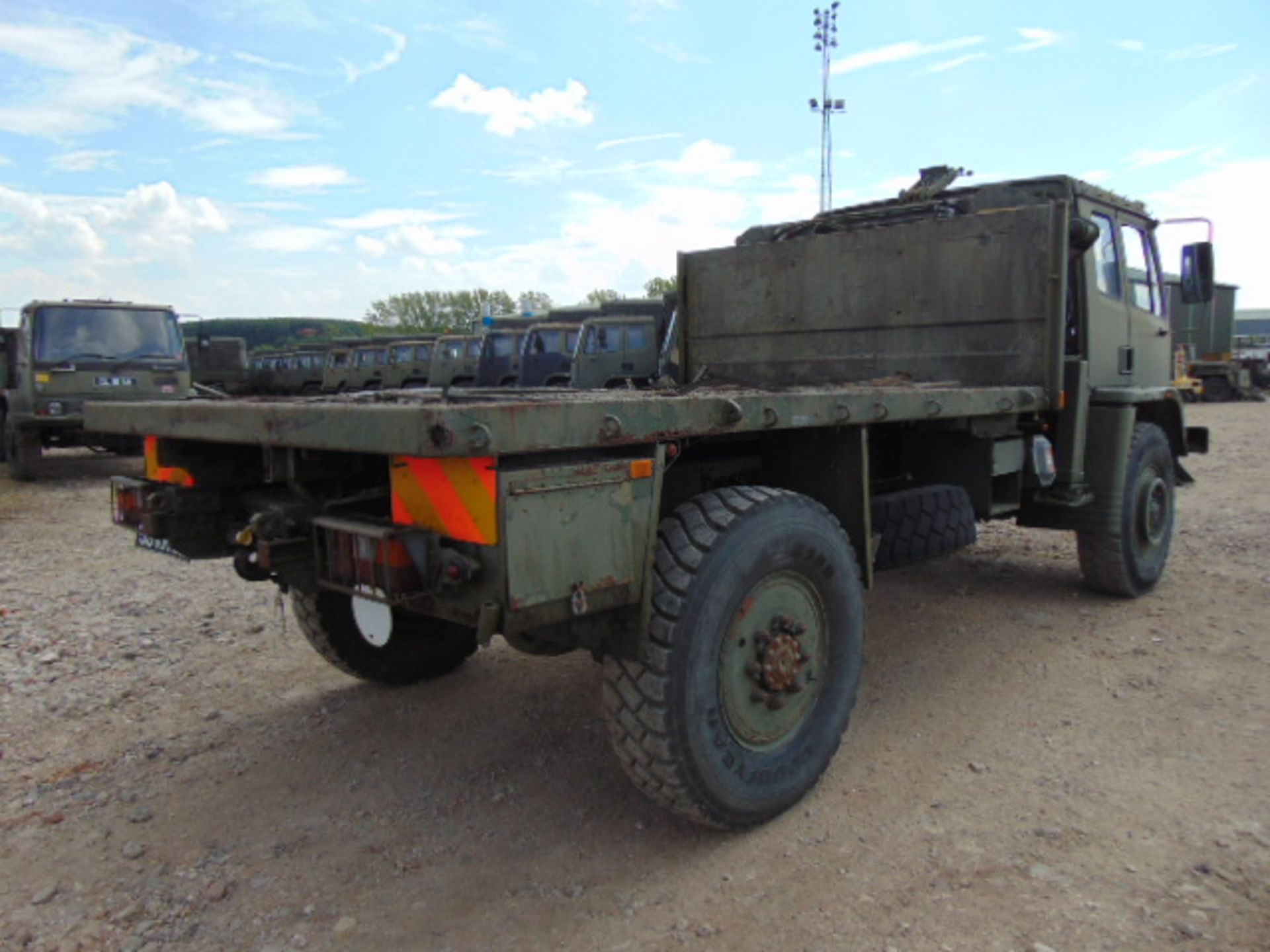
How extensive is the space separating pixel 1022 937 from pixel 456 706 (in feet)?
7.87

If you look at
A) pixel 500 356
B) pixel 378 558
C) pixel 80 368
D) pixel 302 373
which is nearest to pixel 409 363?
pixel 500 356

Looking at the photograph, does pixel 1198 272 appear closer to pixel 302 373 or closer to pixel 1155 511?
pixel 1155 511

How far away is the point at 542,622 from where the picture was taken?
244cm

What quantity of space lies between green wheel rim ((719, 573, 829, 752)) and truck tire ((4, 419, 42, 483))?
37.8ft

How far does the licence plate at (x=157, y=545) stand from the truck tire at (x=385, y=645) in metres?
0.57

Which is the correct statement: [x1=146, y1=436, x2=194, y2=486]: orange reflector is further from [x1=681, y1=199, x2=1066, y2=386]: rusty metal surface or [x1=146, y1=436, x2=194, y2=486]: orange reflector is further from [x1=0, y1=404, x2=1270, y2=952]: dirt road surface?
[x1=681, y1=199, x2=1066, y2=386]: rusty metal surface

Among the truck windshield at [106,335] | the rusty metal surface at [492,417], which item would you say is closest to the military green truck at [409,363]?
the truck windshield at [106,335]

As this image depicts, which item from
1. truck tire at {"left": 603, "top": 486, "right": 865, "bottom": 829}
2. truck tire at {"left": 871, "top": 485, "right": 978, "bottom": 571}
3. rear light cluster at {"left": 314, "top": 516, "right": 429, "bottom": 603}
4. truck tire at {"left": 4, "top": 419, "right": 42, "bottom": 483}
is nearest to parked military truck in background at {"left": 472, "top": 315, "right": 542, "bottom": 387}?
truck tire at {"left": 4, "top": 419, "right": 42, "bottom": 483}

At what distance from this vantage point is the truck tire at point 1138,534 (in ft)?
18.1

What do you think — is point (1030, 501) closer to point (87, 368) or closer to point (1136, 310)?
point (1136, 310)

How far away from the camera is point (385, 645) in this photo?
12.5ft

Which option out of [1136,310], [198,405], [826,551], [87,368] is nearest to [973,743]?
[826,551]

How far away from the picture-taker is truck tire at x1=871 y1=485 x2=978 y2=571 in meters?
4.27

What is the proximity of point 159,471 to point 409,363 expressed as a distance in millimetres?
21961
